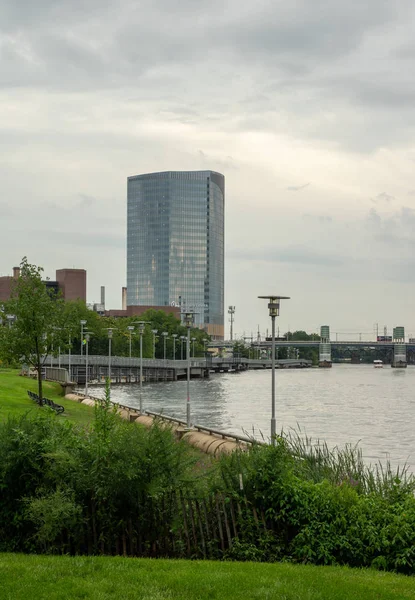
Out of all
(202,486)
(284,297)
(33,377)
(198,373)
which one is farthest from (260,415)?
(198,373)

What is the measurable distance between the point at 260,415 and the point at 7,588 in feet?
220

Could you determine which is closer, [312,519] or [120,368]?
[312,519]

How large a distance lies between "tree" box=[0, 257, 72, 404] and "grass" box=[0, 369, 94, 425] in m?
2.59

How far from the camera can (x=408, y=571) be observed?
1485 centimetres

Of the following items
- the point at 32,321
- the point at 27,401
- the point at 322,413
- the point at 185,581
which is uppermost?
the point at 32,321

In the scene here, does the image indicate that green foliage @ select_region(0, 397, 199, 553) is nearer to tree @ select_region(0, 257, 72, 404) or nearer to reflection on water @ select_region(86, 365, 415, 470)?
reflection on water @ select_region(86, 365, 415, 470)

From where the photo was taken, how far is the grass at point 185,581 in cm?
1213

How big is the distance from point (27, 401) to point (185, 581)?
51.7 meters

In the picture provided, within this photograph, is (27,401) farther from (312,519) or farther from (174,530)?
(312,519)

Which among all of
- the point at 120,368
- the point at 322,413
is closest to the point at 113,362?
the point at 120,368

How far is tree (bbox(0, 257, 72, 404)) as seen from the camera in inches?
2325

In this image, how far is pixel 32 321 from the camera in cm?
5912

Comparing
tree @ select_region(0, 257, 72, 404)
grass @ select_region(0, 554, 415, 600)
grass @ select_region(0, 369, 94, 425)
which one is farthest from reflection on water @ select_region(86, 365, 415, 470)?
grass @ select_region(0, 554, 415, 600)

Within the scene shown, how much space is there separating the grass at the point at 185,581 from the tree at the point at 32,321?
45.9m
